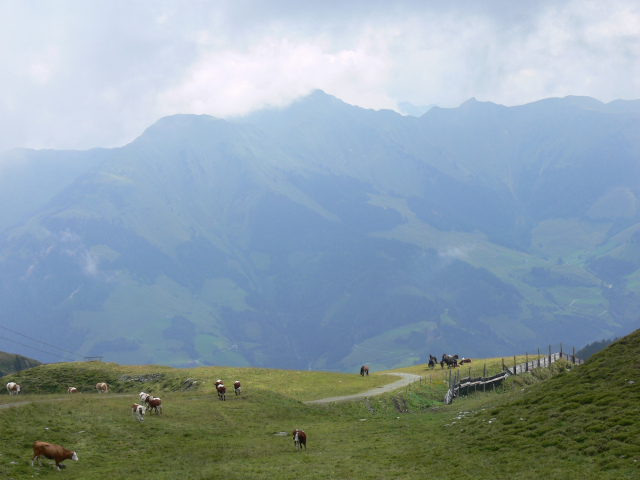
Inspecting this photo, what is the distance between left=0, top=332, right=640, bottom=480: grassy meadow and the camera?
993 inches

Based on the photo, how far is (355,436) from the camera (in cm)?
3828

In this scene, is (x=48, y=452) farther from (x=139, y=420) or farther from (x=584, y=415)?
(x=584, y=415)

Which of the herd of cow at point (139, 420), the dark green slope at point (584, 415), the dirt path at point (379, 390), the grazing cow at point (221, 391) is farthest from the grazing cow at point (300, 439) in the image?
the dirt path at point (379, 390)

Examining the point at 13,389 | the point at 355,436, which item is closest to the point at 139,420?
the point at 355,436

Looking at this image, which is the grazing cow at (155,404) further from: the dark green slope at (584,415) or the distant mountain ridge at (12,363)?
the distant mountain ridge at (12,363)

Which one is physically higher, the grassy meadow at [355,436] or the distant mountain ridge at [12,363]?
the distant mountain ridge at [12,363]

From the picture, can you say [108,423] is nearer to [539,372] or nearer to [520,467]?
[520,467]

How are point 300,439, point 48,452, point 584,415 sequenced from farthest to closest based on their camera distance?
point 300,439 < point 584,415 < point 48,452

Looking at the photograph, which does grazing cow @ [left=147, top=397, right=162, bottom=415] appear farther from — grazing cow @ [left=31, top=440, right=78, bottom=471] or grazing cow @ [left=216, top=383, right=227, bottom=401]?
grazing cow @ [left=31, top=440, right=78, bottom=471]

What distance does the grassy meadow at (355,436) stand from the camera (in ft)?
82.7

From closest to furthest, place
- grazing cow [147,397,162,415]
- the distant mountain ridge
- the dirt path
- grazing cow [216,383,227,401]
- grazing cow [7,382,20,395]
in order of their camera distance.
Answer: grazing cow [147,397,162,415]
grazing cow [216,383,227,401]
grazing cow [7,382,20,395]
the dirt path
the distant mountain ridge

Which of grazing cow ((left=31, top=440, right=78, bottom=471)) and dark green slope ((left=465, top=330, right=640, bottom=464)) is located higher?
dark green slope ((left=465, top=330, right=640, bottom=464))

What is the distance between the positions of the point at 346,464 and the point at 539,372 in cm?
4204

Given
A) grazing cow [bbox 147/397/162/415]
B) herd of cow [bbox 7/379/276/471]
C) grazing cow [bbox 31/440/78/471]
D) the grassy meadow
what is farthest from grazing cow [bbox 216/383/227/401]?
grazing cow [bbox 31/440/78/471]
